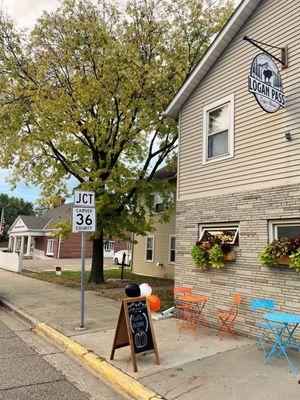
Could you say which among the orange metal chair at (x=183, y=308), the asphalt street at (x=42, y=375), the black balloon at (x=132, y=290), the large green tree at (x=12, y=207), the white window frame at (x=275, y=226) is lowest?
the asphalt street at (x=42, y=375)

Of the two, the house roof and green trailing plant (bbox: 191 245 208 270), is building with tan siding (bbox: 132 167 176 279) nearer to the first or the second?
the house roof

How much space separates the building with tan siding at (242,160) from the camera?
22.2 ft

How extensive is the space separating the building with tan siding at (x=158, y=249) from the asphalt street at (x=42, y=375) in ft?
42.1

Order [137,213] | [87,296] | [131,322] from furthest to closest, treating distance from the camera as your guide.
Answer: [137,213]
[87,296]
[131,322]

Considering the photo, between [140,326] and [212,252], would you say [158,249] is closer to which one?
[212,252]

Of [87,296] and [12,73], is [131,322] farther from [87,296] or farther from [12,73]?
[12,73]

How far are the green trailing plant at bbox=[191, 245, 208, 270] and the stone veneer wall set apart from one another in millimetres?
256

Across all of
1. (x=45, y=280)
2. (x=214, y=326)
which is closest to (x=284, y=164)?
(x=214, y=326)

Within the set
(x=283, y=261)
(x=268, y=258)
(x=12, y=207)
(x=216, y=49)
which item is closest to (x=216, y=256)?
(x=268, y=258)

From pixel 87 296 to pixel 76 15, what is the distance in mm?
10831

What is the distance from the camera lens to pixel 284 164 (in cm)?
685

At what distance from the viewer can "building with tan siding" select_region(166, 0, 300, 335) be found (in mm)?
6777

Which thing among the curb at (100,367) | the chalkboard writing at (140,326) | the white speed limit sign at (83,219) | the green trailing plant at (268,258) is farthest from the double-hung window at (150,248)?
the chalkboard writing at (140,326)

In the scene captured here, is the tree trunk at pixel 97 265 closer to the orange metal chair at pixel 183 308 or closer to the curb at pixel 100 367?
the orange metal chair at pixel 183 308
